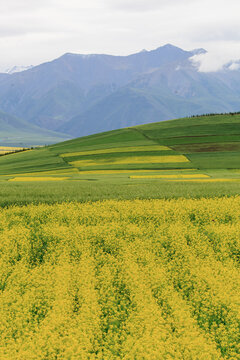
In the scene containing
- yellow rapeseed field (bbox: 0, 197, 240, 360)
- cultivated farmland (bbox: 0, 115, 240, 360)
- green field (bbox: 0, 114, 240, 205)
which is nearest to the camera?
yellow rapeseed field (bbox: 0, 197, 240, 360)

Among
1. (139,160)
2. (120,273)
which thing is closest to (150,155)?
(139,160)

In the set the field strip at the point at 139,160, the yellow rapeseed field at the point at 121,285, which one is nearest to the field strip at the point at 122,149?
the field strip at the point at 139,160

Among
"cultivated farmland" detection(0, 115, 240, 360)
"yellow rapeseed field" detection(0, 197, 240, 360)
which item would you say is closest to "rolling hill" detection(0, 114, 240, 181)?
"cultivated farmland" detection(0, 115, 240, 360)

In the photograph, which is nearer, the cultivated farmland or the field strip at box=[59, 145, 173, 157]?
the cultivated farmland

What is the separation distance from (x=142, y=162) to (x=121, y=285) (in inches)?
1995

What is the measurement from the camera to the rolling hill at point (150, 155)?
54.4 metres

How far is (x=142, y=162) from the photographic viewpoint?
2440 inches

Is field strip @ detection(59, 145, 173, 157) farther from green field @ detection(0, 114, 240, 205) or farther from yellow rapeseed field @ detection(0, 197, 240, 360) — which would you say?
yellow rapeseed field @ detection(0, 197, 240, 360)

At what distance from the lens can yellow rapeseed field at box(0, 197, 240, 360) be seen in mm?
8242

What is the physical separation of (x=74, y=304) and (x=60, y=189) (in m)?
18.0

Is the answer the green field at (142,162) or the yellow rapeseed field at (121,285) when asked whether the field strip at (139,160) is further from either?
the yellow rapeseed field at (121,285)

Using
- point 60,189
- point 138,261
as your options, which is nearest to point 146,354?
point 138,261

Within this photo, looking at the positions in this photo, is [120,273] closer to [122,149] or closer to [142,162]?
[142,162]

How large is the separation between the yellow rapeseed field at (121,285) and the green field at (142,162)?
275 inches
